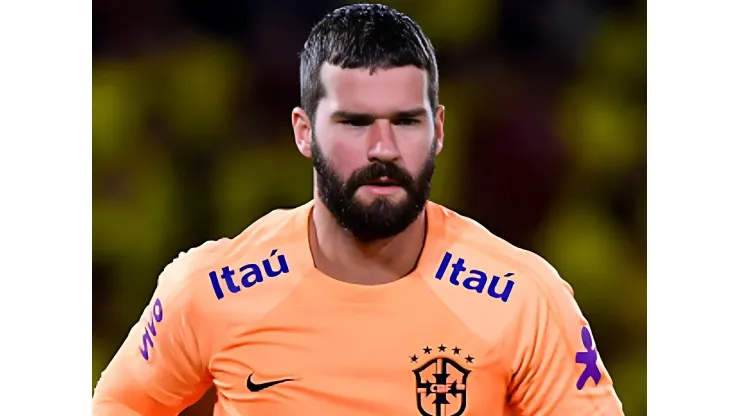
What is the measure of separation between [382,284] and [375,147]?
239 mm

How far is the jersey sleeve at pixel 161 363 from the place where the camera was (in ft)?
5.18

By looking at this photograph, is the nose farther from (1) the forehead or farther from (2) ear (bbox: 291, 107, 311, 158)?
(2) ear (bbox: 291, 107, 311, 158)

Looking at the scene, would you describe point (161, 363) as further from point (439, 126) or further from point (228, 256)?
point (439, 126)

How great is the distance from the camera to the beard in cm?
148

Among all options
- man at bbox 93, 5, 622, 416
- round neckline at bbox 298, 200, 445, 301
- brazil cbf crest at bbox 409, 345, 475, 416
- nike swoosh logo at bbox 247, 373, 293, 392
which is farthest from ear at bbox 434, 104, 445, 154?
nike swoosh logo at bbox 247, 373, 293, 392

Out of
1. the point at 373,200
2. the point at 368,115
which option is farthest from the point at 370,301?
the point at 368,115

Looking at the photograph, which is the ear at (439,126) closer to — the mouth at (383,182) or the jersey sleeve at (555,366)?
the mouth at (383,182)

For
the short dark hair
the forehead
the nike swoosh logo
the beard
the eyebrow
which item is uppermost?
the short dark hair

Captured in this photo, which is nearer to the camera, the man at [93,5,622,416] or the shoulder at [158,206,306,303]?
the man at [93,5,622,416]

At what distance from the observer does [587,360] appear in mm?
1564

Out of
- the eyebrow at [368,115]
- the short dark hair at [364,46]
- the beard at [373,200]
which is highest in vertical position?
the short dark hair at [364,46]

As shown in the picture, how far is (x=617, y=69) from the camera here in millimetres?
1640

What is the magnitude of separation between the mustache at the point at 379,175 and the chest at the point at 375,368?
212 mm

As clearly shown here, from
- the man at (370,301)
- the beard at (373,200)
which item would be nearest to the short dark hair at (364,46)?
the man at (370,301)
